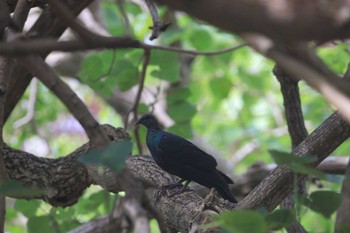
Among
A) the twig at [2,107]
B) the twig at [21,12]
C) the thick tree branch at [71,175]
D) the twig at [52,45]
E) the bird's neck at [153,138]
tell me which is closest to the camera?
the twig at [52,45]

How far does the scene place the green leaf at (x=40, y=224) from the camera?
3.17 metres

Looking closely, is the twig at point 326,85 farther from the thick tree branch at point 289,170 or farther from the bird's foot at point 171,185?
the bird's foot at point 171,185

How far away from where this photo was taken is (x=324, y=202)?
1.64 metres

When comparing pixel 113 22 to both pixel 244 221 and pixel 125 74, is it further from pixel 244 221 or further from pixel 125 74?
pixel 244 221

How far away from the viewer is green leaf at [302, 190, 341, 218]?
5.32 ft

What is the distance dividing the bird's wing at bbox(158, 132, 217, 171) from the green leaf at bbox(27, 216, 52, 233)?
A: 69 centimetres

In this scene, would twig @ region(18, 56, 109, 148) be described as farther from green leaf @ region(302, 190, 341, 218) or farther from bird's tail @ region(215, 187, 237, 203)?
bird's tail @ region(215, 187, 237, 203)

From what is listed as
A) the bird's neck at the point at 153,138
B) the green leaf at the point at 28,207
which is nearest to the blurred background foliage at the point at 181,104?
the green leaf at the point at 28,207

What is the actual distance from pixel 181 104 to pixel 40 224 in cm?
123

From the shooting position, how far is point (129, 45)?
1.48 meters

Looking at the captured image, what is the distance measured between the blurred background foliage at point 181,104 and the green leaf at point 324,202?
625 millimetres

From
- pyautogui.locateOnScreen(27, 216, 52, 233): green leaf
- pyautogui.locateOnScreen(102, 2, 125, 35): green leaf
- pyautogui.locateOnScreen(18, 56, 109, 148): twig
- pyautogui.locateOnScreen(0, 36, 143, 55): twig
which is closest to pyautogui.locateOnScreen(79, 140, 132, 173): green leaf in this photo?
pyautogui.locateOnScreen(18, 56, 109, 148): twig

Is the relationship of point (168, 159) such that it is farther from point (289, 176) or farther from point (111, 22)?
point (111, 22)

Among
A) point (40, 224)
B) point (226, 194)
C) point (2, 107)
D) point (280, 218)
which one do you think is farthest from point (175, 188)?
point (280, 218)
